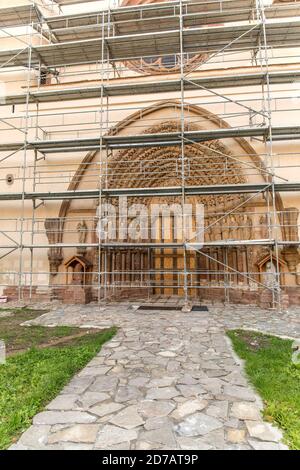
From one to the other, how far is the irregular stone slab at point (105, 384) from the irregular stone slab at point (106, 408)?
33 centimetres

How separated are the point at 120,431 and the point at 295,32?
1147cm

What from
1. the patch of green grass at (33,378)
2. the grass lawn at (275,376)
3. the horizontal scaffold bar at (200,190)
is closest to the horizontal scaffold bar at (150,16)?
the horizontal scaffold bar at (200,190)

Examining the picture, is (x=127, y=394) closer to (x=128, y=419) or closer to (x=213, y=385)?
(x=128, y=419)

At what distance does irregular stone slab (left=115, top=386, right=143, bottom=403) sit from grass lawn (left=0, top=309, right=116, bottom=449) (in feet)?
2.16

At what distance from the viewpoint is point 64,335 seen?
17.9 feet

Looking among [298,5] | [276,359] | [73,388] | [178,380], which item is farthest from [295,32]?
[73,388]

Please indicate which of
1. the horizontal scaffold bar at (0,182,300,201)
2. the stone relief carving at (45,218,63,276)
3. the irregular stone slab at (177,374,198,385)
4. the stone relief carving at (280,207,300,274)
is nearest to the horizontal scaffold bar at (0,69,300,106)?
the horizontal scaffold bar at (0,182,300,201)

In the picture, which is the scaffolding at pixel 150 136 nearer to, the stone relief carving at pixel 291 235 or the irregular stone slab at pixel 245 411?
the stone relief carving at pixel 291 235

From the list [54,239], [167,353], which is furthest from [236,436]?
[54,239]

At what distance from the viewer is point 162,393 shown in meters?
3.09

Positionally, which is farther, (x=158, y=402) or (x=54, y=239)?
(x=54, y=239)

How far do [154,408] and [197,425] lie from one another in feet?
1.50

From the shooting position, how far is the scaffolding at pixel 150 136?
901 cm

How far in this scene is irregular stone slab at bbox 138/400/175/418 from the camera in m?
2.66
